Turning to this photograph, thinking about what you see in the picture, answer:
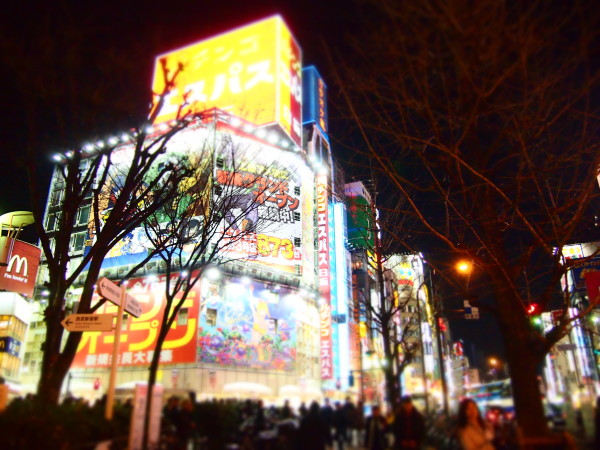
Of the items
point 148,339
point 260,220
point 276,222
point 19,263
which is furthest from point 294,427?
point 276,222

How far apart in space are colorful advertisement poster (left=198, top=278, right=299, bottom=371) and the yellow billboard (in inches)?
474

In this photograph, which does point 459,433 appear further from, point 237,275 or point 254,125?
point 254,125

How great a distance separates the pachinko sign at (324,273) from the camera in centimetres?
2992

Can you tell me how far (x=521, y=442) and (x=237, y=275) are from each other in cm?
2231

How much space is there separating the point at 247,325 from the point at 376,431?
797 inches

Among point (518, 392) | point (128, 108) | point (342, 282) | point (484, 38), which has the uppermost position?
point (342, 282)

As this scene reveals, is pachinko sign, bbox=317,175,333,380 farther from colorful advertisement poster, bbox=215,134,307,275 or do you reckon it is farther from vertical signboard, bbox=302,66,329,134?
vertical signboard, bbox=302,66,329,134

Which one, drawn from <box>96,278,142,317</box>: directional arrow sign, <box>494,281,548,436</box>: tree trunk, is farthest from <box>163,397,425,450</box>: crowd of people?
<box>96,278,142,317</box>: directional arrow sign

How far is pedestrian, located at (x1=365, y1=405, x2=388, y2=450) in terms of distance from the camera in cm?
707

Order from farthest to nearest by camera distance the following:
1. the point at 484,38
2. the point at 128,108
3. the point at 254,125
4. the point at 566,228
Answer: the point at 254,125
the point at 128,108
the point at 566,228
the point at 484,38

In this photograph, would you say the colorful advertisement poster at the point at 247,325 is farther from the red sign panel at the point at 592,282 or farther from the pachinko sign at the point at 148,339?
the red sign panel at the point at 592,282

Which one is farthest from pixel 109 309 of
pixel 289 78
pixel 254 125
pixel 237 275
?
pixel 289 78

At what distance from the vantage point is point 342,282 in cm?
3484

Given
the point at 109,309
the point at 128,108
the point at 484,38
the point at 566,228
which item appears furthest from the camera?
the point at 109,309
